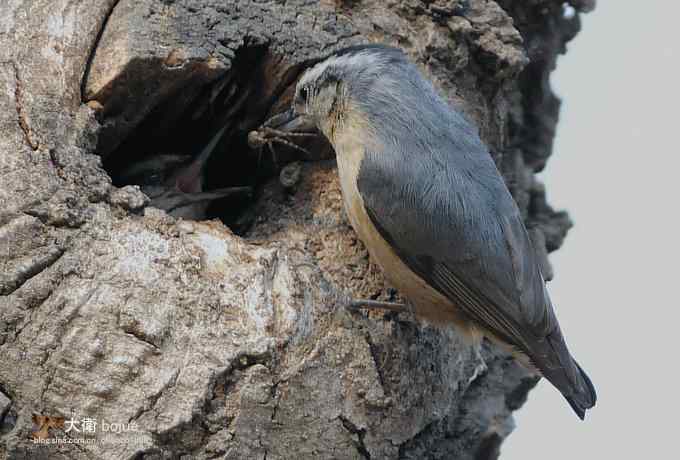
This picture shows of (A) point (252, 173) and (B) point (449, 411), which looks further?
(A) point (252, 173)

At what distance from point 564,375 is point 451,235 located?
1.69 feet

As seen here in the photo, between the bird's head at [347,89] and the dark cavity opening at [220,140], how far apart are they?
7cm

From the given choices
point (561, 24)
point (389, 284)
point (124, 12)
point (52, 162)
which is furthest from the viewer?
point (561, 24)

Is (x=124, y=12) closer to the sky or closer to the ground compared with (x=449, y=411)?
closer to the sky

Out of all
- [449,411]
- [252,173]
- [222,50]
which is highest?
[222,50]

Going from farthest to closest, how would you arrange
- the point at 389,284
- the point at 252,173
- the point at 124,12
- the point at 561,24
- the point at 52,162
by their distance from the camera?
the point at 561,24 < the point at 252,173 < the point at 389,284 < the point at 124,12 < the point at 52,162

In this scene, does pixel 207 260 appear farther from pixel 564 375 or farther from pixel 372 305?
pixel 564 375

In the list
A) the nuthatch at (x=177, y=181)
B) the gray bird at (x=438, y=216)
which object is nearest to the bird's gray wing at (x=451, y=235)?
the gray bird at (x=438, y=216)

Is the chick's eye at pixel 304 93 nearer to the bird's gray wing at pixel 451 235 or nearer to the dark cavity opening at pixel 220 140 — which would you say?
the dark cavity opening at pixel 220 140

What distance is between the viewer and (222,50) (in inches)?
99.3

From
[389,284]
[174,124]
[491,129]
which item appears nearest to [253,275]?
[389,284]

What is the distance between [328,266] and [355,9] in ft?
2.73

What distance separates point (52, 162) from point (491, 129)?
153 centimetres

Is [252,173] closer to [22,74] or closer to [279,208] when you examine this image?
[279,208]
